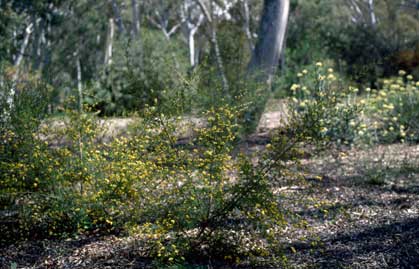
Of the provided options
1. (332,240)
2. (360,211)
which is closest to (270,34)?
(360,211)

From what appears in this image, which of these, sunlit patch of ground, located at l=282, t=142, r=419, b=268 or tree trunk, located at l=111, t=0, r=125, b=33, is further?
tree trunk, located at l=111, t=0, r=125, b=33

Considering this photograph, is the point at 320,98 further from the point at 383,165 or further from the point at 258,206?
the point at 383,165

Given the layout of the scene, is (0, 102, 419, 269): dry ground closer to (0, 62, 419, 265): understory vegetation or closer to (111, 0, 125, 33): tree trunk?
(0, 62, 419, 265): understory vegetation

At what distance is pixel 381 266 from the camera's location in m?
4.30

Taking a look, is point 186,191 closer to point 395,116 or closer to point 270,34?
point 395,116

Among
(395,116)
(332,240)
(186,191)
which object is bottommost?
(332,240)

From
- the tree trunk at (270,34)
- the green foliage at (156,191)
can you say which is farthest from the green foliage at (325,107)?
the tree trunk at (270,34)

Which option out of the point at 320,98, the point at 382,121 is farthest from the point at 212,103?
the point at 382,121

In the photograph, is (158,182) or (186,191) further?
(158,182)

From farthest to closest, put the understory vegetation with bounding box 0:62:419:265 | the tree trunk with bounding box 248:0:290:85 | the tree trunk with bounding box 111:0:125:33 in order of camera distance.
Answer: the tree trunk with bounding box 111:0:125:33
the tree trunk with bounding box 248:0:290:85
the understory vegetation with bounding box 0:62:419:265

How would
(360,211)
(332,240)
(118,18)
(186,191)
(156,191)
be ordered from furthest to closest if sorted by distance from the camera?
(118,18) → (360,211) → (332,240) → (156,191) → (186,191)

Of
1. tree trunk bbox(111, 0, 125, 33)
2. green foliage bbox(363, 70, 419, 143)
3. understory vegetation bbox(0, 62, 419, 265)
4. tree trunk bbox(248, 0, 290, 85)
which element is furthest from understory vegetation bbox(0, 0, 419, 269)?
tree trunk bbox(111, 0, 125, 33)

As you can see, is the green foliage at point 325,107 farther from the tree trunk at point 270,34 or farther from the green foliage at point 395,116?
the tree trunk at point 270,34

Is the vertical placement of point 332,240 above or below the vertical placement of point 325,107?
below
